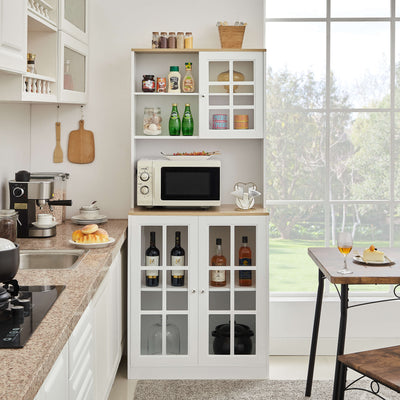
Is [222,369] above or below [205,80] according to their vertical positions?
below

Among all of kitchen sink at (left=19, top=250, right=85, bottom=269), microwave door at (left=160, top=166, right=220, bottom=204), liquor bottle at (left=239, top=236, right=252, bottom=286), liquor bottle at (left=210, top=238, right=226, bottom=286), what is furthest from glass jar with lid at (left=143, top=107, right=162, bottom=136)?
kitchen sink at (left=19, top=250, right=85, bottom=269)

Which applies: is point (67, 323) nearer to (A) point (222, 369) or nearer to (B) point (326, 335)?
(A) point (222, 369)

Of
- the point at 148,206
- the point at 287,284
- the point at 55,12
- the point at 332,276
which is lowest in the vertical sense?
the point at 287,284

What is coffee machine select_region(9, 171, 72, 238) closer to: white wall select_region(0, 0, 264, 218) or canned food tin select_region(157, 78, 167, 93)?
white wall select_region(0, 0, 264, 218)

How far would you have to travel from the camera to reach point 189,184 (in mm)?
3391

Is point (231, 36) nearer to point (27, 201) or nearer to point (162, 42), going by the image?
point (162, 42)

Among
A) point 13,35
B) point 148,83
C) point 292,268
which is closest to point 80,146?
point 148,83

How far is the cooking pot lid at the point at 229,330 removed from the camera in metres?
3.38

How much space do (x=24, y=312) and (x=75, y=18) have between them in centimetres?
221

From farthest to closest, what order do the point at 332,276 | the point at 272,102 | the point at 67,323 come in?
1. the point at 272,102
2. the point at 332,276
3. the point at 67,323

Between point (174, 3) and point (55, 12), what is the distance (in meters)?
0.96

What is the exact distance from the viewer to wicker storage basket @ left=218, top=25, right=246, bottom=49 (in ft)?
11.4

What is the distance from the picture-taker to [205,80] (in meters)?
3.49

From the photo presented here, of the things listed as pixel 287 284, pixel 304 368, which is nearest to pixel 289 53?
pixel 304 368
